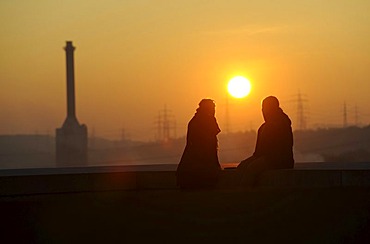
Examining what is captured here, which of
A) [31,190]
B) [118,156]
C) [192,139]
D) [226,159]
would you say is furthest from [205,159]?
[118,156]

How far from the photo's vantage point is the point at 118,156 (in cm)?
9162

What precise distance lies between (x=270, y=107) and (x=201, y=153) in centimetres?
112

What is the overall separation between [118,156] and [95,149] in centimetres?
547

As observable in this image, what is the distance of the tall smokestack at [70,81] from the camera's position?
9225 cm

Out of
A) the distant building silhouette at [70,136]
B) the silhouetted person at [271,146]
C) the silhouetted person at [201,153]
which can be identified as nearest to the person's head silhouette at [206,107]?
the silhouetted person at [201,153]

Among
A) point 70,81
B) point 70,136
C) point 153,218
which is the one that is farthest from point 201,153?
point 70,136

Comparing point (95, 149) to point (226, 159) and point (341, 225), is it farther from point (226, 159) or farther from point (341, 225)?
point (341, 225)

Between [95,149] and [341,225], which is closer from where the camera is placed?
[341,225]

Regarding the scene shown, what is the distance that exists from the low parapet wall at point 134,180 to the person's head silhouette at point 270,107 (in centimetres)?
90

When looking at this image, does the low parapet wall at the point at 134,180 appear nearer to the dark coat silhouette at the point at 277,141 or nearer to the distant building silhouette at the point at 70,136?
the dark coat silhouette at the point at 277,141

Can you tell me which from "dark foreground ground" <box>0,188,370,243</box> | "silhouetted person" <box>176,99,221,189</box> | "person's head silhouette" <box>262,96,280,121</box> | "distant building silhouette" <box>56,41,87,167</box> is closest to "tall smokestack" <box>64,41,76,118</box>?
"distant building silhouette" <box>56,41,87,167</box>

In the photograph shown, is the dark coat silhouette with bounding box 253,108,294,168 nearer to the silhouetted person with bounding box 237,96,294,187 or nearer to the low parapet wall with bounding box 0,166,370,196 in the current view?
the silhouetted person with bounding box 237,96,294,187

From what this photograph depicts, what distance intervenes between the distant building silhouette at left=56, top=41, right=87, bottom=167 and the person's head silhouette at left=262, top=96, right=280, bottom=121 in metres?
79.3

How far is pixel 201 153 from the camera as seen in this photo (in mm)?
13430
